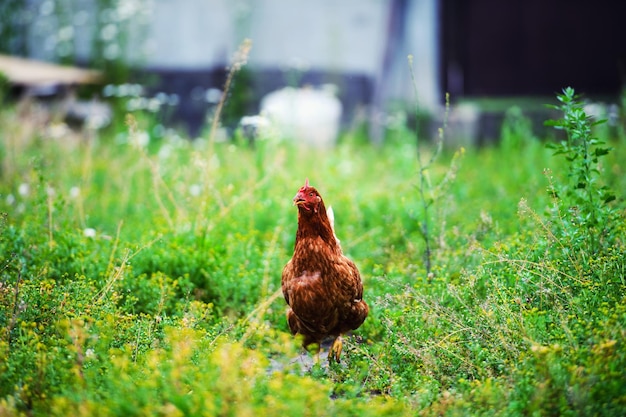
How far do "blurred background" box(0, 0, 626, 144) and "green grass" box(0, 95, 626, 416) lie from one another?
3992mm

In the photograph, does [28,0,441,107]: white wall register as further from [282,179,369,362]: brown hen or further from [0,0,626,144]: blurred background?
[282,179,369,362]: brown hen

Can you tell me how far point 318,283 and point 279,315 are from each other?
70 centimetres

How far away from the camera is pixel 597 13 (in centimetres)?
900

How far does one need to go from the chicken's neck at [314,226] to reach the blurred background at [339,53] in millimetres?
5056

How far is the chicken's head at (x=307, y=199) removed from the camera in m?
3.21

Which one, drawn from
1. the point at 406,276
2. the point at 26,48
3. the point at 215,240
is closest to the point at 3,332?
the point at 215,240

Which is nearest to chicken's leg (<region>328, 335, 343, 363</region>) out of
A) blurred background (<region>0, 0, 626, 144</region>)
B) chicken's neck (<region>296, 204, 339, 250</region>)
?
chicken's neck (<region>296, 204, 339, 250</region>)

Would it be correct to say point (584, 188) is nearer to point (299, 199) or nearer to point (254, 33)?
point (299, 199)

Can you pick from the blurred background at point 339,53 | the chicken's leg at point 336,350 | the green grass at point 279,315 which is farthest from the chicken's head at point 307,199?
the blurred background at point 339,53

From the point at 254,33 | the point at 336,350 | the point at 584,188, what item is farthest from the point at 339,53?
the point at 336,350

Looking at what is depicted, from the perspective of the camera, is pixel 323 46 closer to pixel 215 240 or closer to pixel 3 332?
pixel 215 240

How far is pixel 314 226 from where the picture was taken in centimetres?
329

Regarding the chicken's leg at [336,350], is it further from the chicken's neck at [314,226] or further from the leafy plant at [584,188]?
the leafy plant at [584,188]

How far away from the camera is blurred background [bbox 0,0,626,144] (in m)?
9.07
